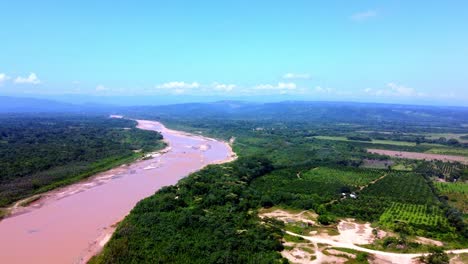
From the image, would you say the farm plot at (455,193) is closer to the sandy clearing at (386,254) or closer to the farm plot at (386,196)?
the farm plot at (386,196)

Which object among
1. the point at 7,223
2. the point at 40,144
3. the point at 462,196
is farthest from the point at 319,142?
the point at 7,223

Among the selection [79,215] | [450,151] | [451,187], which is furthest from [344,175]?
[450,151]

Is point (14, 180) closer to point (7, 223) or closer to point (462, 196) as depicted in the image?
point (7, 223)

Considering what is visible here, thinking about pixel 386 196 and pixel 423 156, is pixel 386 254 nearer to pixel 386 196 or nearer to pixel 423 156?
pixel 386 196

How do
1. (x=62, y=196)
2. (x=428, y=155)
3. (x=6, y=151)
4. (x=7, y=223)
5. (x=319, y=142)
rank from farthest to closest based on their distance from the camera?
(x=319, y=142) → (x=428, y=155) → (x=6, y=151) → (x=62, y=196) → (x=7, y=223)

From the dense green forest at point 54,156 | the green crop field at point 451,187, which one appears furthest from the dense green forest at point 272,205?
the dense green forest at point 54,156

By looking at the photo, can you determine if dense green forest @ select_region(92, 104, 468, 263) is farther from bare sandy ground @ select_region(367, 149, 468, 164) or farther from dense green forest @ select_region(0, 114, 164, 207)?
dense green forest @ select_region(0, 114, 164, 207)
